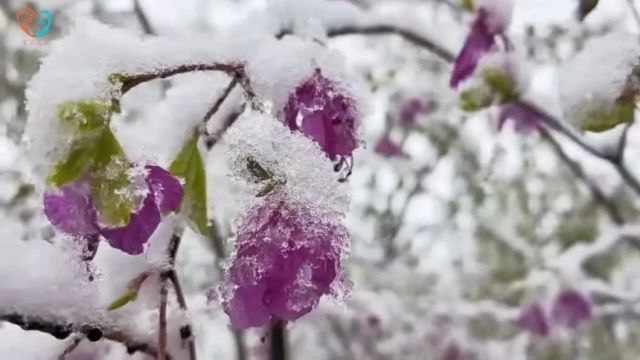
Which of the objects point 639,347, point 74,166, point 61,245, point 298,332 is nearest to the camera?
point 74,166

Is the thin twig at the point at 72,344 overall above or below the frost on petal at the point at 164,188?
below

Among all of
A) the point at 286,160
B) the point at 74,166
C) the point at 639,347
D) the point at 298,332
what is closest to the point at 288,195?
the point at 286,160

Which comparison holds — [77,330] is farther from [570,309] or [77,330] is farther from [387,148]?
[387,148]

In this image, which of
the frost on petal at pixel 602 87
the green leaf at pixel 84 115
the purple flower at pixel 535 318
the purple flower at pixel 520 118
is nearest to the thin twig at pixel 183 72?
the green leaf at pixel 84 115

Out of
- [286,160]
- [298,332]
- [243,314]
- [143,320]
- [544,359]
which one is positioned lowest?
[298,332]

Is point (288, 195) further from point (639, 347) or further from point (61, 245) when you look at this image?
point (639, 347)

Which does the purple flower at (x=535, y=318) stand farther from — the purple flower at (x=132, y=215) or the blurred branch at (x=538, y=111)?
the purple flower at (x=132, y=215)

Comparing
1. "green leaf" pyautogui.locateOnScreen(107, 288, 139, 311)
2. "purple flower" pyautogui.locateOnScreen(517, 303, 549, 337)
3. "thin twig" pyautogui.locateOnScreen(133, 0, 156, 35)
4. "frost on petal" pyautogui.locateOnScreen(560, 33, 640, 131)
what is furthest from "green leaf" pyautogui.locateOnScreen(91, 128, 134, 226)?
"purple flower" pyautogui.locateOnScreen(517, 303, 549, 337)

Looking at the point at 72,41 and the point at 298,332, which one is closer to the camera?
the point at 72,41
